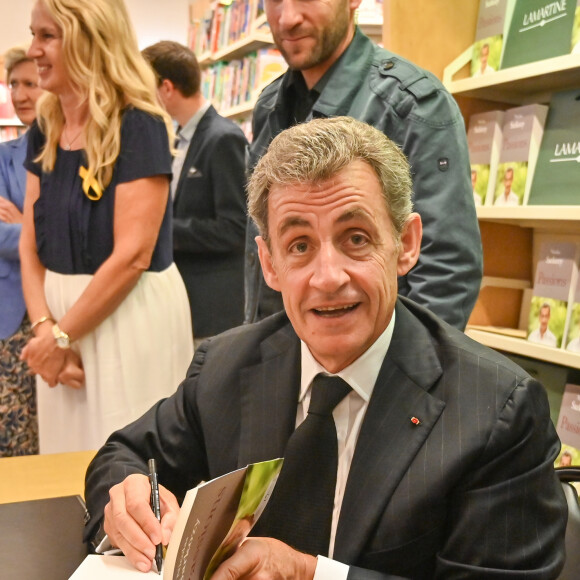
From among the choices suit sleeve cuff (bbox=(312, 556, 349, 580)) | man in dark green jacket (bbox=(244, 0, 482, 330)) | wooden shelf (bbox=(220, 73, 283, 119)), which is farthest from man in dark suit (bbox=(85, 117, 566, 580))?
wooden shelf (bbox=(220, 73, 283, 119))

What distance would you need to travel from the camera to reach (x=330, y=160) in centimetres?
113

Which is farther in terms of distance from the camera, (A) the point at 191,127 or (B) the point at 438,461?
(A) the point at 191,127

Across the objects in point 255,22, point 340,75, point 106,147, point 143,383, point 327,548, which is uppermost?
point 255,22

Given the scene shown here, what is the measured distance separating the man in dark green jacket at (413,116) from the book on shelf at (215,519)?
2.98 ft

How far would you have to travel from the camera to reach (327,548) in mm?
1133

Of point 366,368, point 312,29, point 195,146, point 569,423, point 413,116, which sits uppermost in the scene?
point 312,29

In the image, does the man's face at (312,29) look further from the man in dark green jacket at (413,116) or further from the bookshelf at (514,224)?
the bookshelf at (514,224)

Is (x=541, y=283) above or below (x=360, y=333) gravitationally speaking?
below

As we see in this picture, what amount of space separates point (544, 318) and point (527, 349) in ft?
0.40

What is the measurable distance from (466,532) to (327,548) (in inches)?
8.3

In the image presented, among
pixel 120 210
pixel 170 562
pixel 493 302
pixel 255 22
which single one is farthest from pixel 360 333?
pixel 255 22

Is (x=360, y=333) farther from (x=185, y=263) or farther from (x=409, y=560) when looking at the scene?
(x=185, y=263)

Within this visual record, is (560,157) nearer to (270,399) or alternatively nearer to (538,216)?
(538,216)

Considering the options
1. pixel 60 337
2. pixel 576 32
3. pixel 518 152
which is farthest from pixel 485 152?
pixel 60 337
